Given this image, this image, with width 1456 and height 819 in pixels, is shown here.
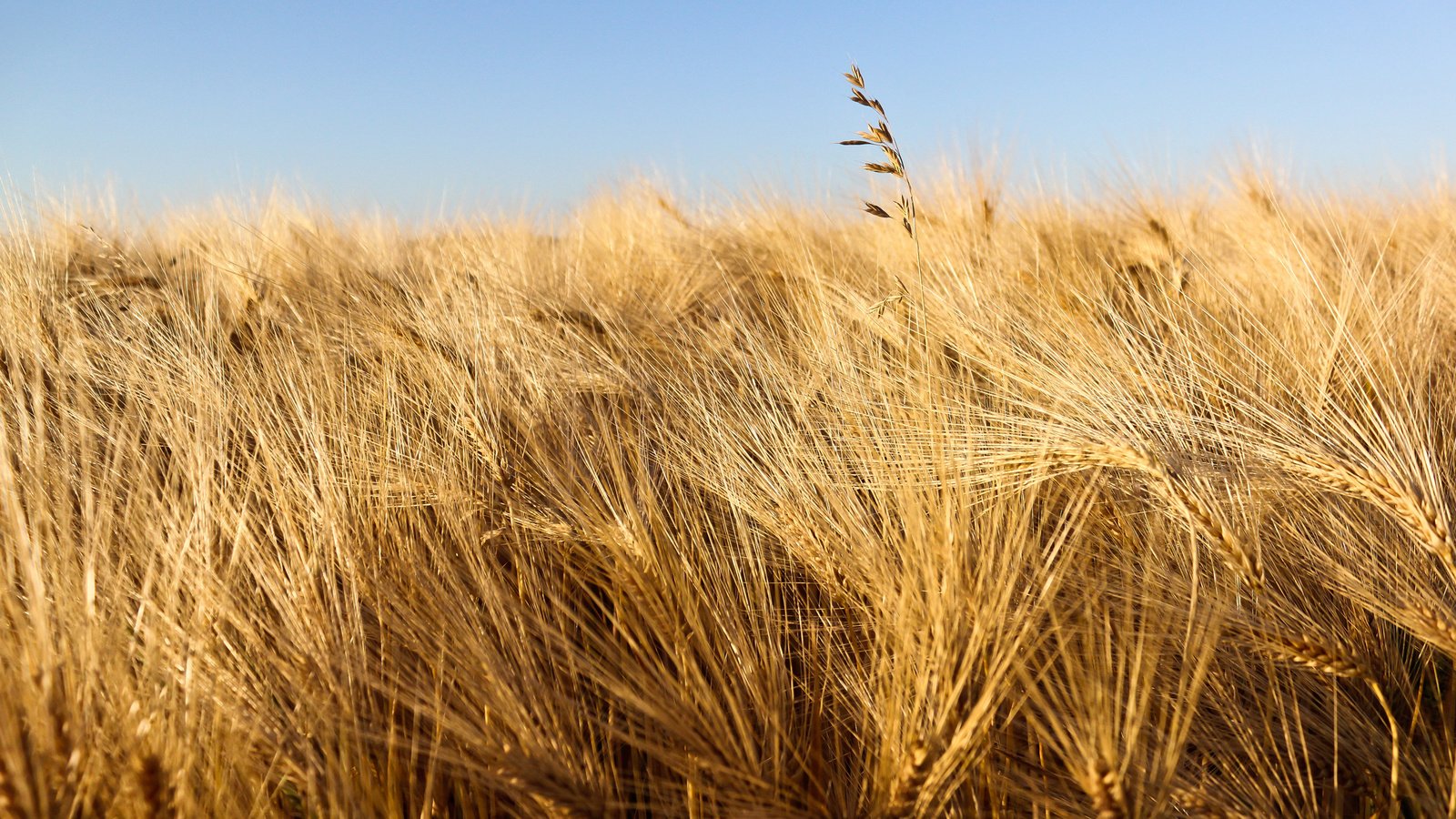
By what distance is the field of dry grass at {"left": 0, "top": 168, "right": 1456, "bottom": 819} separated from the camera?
79 cm

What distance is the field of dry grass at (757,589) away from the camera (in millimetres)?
793

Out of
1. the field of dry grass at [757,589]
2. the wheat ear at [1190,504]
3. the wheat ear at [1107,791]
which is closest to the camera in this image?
the wheat ear at [1107,791]

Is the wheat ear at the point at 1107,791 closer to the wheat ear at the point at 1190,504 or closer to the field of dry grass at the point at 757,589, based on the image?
the field of dry grass at the point at 757,589

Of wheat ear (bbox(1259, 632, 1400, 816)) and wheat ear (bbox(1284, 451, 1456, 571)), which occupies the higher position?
wheat ear (bbox(1284, 451, 1456, 571))

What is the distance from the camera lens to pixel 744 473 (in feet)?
4.03

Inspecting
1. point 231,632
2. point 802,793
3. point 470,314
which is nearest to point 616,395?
point 470,314

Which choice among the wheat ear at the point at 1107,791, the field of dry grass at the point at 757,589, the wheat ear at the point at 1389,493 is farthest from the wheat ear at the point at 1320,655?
the wheat ear at the point at 1107,791

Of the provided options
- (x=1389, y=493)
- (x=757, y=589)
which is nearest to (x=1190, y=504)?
(x=1389, y=493)

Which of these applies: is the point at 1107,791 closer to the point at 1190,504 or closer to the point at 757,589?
the point at 1190,504

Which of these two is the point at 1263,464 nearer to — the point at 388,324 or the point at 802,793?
the point at 802,793

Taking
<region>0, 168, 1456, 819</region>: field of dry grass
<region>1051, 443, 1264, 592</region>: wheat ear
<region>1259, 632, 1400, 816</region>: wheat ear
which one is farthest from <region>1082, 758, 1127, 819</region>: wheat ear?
<region>1259, 632, 1400, 816</region>: wheat ear

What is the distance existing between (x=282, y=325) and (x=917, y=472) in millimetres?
1659

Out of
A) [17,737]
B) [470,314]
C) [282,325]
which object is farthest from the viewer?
[282,325]

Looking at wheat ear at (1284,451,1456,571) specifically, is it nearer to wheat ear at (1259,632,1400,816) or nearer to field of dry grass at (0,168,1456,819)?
field of dry grass at (0,168,1456,819)
